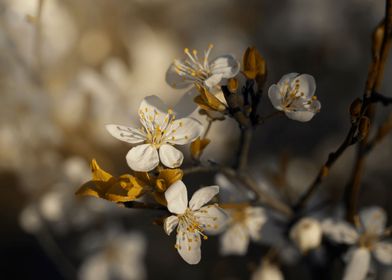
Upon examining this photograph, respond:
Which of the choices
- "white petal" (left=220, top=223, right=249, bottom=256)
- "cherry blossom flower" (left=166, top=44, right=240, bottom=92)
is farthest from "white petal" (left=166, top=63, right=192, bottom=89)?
"white petal" (left=220, top=223, right=249, bottom=256)

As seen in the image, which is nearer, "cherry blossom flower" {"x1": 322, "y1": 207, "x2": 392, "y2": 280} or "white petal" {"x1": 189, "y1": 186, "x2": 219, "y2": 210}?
"white petal" {"x1": 189, "y1": 186, "x2": 219, "y2": 210}

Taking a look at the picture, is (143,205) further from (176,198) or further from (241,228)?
(241,228)

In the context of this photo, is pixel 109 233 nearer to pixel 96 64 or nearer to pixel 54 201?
pixel 54 201

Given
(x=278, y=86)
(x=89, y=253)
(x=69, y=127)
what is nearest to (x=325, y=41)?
(x=69, y=127)

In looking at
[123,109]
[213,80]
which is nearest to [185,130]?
[213,80]

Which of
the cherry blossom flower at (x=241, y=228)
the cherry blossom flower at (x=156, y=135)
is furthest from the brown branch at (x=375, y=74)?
the cherry blossom flower at (x=156, y=135)

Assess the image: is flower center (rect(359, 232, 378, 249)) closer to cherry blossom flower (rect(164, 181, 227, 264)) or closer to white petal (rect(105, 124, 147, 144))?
cherry blossom flower (rect(164, 181, 227, 264))
